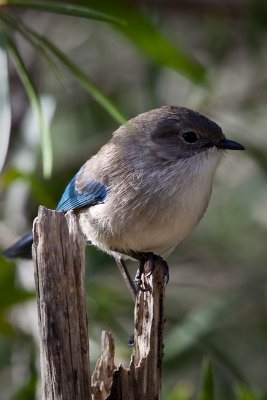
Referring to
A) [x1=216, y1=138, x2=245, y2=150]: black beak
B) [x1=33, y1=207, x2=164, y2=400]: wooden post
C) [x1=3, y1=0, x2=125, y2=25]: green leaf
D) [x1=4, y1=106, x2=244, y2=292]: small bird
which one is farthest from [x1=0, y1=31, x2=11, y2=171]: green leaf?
[x1=216, y1=138, x2=245, y2=150]: black beak

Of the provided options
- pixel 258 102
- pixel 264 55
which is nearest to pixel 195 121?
pixel 258 102

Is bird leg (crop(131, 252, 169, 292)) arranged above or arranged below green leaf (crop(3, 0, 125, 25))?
below

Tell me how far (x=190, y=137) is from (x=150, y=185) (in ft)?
1.40

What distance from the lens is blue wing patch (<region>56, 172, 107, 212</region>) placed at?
501 cm

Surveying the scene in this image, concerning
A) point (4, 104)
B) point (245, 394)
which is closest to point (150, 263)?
point (245, 394)

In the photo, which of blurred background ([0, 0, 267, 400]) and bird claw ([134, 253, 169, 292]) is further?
blurred background ([0, 0, 267, 400])

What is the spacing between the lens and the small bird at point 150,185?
476 centimetres

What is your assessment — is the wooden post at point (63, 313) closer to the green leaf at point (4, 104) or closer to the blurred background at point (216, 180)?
the green leaf at point (4, 104)

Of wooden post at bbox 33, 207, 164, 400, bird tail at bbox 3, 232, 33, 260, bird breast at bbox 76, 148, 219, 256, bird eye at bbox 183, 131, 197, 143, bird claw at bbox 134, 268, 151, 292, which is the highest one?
bird eye at bbox 183, 131, 197, 143

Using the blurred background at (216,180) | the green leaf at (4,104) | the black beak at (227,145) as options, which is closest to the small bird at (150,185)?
the black beak at (227,145)

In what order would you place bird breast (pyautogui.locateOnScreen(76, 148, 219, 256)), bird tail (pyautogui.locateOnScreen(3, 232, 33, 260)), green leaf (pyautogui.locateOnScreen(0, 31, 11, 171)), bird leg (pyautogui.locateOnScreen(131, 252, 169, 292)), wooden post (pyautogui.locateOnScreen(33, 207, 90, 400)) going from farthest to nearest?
bird tail (pyautogui.locateOnScreen(3, 232, 33, 260)), bird breast (pyautogui.locateOnScreen(76, 148, 219, 256)), green leaf (pyautogui.locateOnScreen(0, 31, 11, 171)), bird leg (pyautogui.locateOnScreen(131, 252, 169, 292)), wooden post (pyautogui.locateOnScreen(33, 207, 90, 400))

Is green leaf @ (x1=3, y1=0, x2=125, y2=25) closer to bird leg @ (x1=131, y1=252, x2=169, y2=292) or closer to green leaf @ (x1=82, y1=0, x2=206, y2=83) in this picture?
green leaf @ (x1=82, y1=0, x2=206, y2=83)

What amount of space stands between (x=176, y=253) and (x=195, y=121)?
2089mm

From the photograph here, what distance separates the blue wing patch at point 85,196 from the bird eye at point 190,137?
0.50 meters
